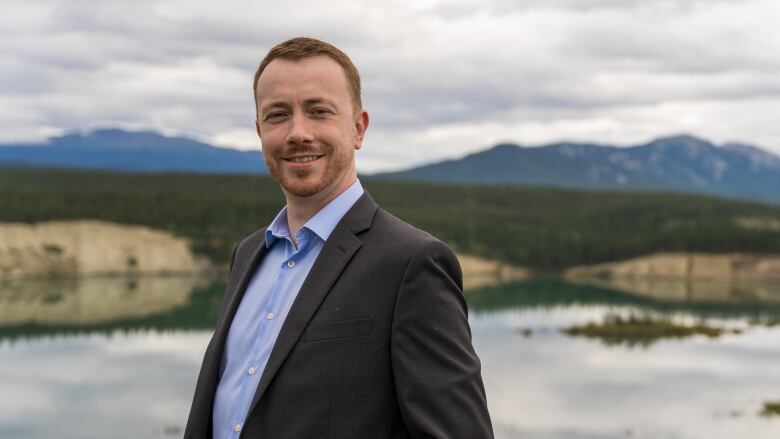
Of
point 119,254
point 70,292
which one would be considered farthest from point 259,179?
point 70,292

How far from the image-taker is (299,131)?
339cm

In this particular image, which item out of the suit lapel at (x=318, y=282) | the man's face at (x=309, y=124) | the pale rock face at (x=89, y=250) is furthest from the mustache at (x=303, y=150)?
the pale rock face at (x=89, y=250)

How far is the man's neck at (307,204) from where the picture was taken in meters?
3.51

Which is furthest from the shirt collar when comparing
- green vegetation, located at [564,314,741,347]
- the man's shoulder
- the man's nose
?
green vegetation, located at [564,314,741,347]

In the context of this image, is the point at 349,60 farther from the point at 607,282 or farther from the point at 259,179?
the point at 259,179

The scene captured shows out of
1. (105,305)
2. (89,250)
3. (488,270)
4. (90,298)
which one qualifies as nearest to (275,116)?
(105,305)

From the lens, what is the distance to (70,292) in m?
60.2

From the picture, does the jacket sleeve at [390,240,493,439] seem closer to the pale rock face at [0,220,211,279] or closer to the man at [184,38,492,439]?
the man at [184,38,492,439]

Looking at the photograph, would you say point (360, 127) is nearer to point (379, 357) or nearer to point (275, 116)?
point (275, 116)

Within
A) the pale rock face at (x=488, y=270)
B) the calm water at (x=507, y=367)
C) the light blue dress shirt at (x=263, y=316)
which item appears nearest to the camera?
the light blue dress shirt at (x=263, y=316)

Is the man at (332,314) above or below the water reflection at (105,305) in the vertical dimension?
above

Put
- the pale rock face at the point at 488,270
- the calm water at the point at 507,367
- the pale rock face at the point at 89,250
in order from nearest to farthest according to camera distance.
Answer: the calm water at the point at 507,367, the pale rock face at the point at 89,250, the pale rock face at the point at 488,270

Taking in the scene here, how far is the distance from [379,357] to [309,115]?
0.88m

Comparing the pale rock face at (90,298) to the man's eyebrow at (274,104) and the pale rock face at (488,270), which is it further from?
the man's eyebrow at (274,104)
